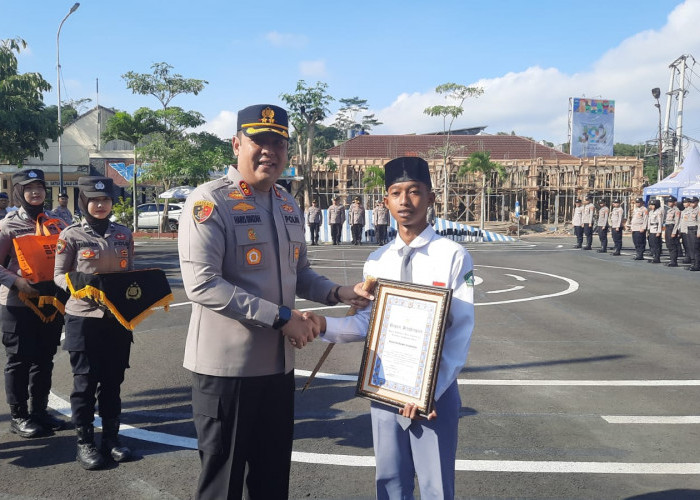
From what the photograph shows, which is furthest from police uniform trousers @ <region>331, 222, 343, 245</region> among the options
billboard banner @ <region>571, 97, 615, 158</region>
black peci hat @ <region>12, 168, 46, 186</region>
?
billboard banner @ <region>571, 97, 615, 158</region>

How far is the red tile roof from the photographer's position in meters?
45.9

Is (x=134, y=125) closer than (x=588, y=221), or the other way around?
(x=588, y=221)

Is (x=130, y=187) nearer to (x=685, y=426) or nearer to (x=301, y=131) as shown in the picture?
(x=301, y=131)

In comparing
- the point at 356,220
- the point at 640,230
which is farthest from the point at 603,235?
the point at 356,220

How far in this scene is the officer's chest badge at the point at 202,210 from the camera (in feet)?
8.84

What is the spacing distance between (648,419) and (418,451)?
10.4ft

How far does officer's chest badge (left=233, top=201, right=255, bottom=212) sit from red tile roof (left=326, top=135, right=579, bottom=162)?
42165 millimetres

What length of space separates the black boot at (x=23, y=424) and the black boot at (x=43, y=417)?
0.04 m

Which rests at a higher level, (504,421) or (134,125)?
(134,125)

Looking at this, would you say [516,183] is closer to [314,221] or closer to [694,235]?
[314,221]

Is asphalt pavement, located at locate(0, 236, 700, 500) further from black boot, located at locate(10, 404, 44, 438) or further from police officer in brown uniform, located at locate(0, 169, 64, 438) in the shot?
police officer in brown uniform, located at locate(0, 169, 64, 438)

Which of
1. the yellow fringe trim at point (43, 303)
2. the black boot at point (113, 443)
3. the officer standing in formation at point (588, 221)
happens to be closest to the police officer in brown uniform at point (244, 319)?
the black boot at point (113, 443)

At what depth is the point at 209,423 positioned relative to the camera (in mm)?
2795

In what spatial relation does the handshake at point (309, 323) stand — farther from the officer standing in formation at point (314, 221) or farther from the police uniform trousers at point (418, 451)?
the officer standing in formation at point (314, 221)
